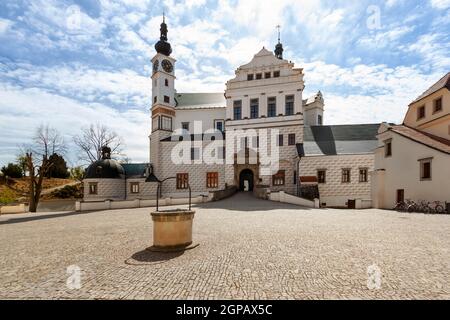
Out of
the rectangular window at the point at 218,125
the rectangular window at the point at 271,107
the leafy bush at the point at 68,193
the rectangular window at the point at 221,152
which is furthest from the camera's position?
the leafy bush at the point at 68,193

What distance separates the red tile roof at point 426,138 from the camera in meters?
15.9

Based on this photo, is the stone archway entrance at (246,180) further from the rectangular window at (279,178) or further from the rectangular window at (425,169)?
the rectangular window at (425,169)

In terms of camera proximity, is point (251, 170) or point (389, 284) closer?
point (389, 284)

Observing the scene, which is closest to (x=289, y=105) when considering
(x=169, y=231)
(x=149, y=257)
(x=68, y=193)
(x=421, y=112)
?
(x=421, y=112)

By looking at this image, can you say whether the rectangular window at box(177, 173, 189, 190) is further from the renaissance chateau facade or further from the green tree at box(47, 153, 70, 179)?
the green tree at box(47, 153, 70, 179)

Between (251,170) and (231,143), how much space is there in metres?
4.60

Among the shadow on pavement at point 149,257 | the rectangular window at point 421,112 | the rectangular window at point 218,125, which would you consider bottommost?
the shadow on pavement at point 149,257

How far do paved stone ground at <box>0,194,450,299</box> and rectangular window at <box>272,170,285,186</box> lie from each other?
18.9 metres

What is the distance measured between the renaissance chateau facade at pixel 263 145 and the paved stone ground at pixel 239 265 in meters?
12.9

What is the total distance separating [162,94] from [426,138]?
32.3 meters

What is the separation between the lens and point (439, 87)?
757 inches

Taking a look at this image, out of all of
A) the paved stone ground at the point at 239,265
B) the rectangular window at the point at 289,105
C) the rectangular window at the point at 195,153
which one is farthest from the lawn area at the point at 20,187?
the rectangular window at the point at 289,105
